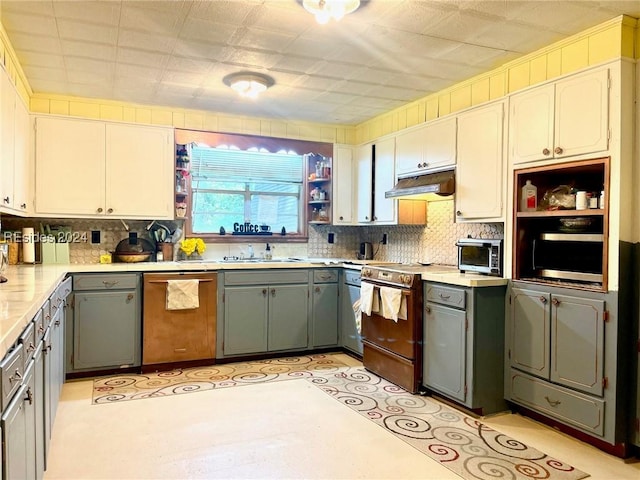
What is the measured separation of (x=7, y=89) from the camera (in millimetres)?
Result: 2904

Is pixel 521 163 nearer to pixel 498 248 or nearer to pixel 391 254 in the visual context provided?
pixel 498 248

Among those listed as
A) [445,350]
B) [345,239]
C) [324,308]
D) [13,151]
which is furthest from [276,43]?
[345,239]

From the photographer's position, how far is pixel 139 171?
4270mm

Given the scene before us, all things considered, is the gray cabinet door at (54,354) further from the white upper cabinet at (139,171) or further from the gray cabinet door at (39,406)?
the white upper cabinet at (139,171)

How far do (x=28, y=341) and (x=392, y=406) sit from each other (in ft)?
7.54

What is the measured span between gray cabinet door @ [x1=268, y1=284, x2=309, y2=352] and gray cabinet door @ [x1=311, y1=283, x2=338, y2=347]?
10 cm

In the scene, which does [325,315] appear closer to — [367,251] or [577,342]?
[367,251]

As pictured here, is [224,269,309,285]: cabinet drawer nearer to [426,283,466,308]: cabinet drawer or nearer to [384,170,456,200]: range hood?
[384,170,456,200]: range hood

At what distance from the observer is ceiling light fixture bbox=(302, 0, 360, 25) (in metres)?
2.30

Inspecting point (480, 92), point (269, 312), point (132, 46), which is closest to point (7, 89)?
point (132, 46)

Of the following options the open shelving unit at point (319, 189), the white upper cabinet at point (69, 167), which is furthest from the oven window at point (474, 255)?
the white upper cabinet at point (69, 167)

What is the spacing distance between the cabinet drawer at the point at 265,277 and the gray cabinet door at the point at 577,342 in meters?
2.30

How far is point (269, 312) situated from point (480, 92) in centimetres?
258

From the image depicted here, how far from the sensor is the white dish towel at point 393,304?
3.50 meters
